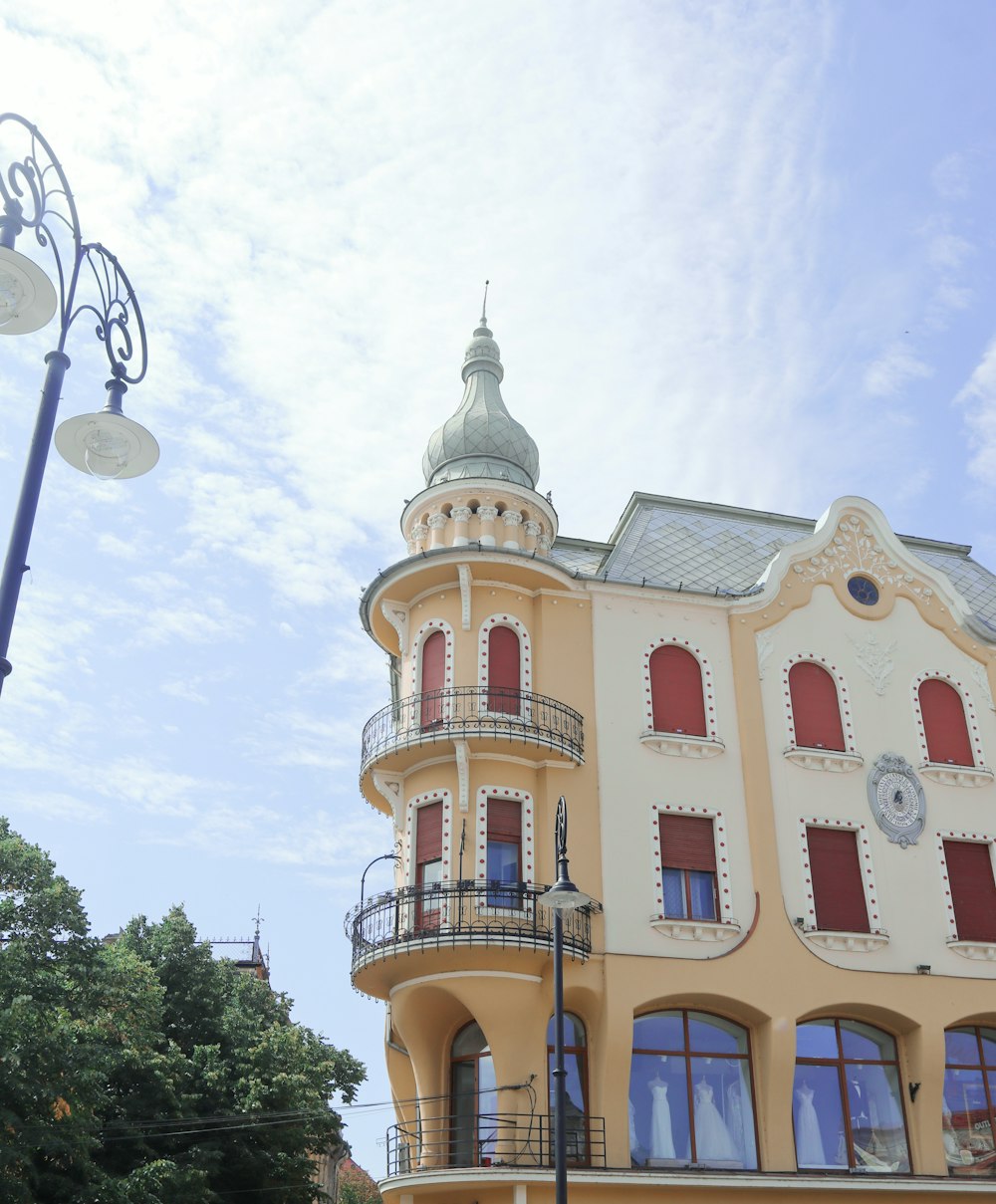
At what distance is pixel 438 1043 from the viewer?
25906 millimetres

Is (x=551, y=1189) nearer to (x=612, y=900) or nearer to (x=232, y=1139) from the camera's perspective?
(x=612, y=900)

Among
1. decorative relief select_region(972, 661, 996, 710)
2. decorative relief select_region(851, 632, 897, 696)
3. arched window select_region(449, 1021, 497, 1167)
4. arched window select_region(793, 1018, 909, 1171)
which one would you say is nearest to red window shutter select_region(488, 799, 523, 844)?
arched window select_region(449, 1021, 497, 1167)

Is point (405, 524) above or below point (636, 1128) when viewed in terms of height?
above

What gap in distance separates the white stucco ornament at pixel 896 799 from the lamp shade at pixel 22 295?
23.2m

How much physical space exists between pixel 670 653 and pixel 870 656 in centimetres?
Answer: 527

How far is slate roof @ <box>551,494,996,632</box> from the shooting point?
31.0m

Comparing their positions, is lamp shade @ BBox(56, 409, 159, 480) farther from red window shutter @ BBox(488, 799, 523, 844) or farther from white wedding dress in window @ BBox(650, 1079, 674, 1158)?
white wedding dress in window @ BBox(650, 1079, 674, 1158)

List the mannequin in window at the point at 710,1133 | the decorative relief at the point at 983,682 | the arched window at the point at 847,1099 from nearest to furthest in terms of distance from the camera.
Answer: the mannequin in window at the point at 710,1133 < the arched window at the point at 847,1099 < the decorative relief at the point at 983,682

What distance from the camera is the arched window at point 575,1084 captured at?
24.1 meters

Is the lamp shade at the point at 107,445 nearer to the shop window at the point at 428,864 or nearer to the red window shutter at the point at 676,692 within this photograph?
the shop window at the point at 428,864

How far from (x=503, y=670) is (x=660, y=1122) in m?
10.0

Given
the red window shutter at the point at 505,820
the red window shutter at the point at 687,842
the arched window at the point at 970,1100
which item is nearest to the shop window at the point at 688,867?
the red window shutter at the point at 687,842

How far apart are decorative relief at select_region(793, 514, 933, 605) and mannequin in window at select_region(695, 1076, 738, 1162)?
507 inches

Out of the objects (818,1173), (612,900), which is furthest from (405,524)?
(818,1173)
